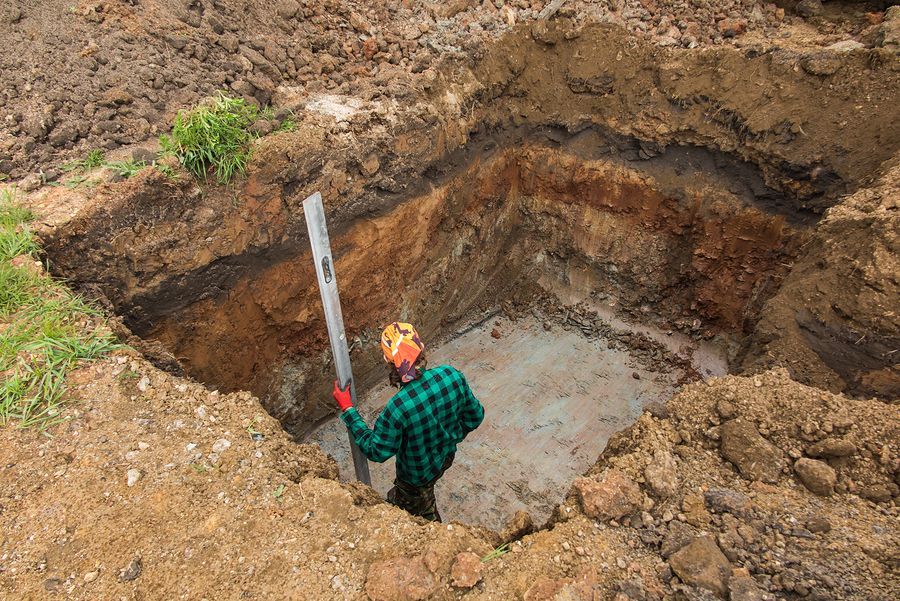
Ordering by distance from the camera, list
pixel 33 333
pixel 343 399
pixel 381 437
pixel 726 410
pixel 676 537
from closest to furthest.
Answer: pixel 676 537 → pixel 726 410 → pixel 33 333 → pixel 381 437 → pixel 343 399

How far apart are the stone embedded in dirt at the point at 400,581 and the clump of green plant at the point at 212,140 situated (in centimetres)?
276

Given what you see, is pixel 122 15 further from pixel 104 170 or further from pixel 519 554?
pixel 519 554

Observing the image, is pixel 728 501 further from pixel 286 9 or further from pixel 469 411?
pixel 286 9

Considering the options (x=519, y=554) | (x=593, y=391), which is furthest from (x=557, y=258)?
(x=519, y=554)

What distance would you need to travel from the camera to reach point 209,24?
13.7ft

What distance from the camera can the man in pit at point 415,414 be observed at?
2604 mm

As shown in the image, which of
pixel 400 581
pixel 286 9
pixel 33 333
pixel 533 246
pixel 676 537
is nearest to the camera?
pixel 400 581

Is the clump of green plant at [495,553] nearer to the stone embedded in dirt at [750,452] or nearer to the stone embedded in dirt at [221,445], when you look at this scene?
the stone embedded in dirt at [750,452]

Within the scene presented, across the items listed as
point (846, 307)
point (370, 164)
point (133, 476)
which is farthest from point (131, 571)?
point (846, 307)

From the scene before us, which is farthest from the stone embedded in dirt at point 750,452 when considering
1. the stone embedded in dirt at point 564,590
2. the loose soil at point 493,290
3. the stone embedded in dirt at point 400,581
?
the stone embedded in dirt at point 400,581

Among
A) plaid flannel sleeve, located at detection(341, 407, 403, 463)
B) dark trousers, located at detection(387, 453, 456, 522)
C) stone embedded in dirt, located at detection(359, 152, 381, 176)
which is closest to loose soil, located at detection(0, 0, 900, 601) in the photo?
stone embedded in dirt, located at detection(359, 152, 381, 176)

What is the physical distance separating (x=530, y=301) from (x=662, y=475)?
400 cm

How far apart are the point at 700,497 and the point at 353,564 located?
144cm

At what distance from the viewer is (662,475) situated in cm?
220
